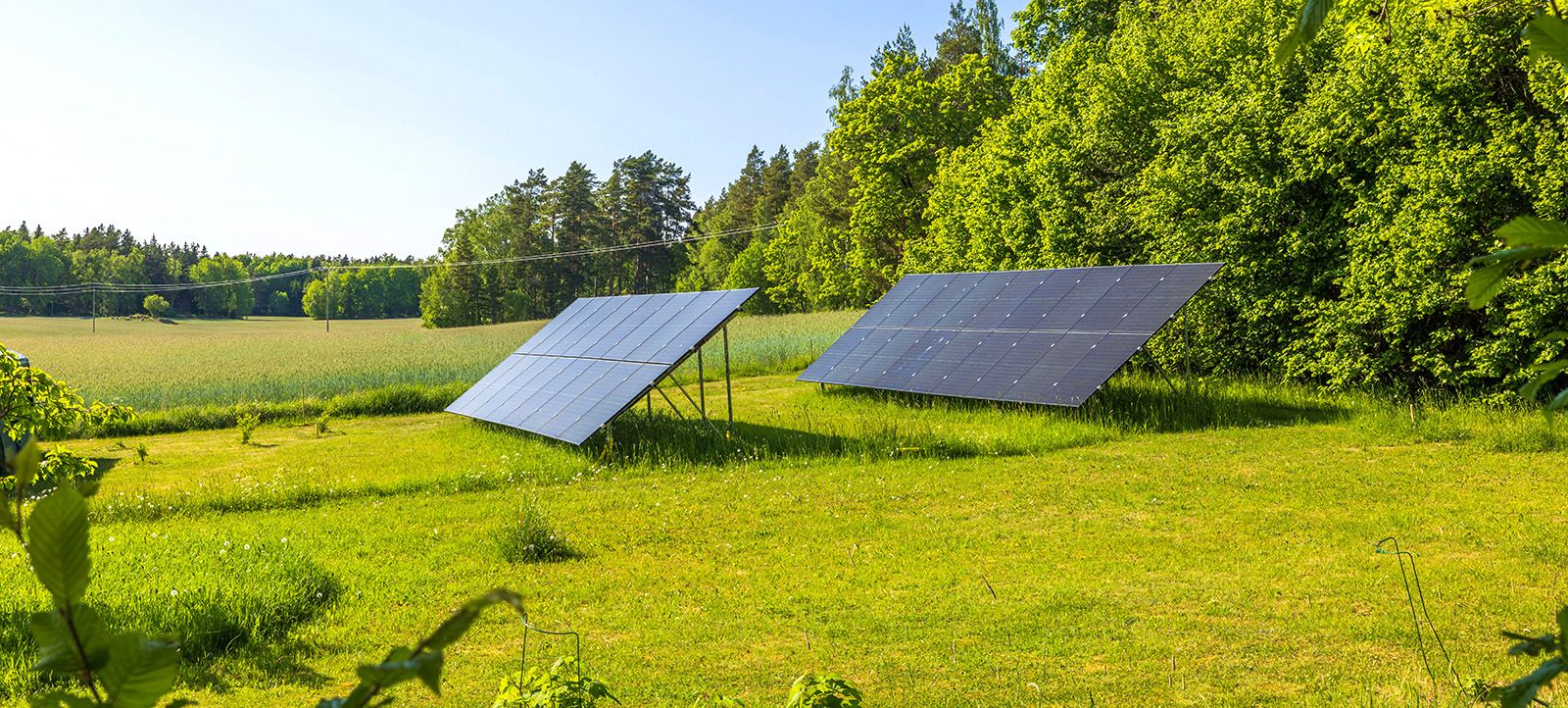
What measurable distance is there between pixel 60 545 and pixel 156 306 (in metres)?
95.9

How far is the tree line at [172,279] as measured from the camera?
81875mm

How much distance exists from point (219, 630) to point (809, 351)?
19597mm

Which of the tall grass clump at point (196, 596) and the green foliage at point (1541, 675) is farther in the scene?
the tall grass clump at point (196, 596)

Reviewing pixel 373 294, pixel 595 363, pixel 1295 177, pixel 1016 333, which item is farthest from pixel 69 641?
pixel 373 294

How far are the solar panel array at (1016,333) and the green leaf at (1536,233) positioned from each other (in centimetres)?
1259

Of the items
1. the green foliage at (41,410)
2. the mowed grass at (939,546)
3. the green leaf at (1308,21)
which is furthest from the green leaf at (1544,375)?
the green foliage at (41,410)

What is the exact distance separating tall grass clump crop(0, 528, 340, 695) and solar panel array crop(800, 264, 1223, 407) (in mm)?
9553

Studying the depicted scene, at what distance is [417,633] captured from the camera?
6.50 meters

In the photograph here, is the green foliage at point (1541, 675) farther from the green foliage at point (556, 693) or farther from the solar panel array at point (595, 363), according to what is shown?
the solar panel array at point (595, 363)

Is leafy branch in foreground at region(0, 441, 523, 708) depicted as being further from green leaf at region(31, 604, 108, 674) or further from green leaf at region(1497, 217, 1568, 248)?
green leaf at region(1497, 217, 1568, 248)

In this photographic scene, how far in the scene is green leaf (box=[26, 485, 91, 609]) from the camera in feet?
1.95

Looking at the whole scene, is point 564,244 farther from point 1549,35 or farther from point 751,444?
point 1549,35

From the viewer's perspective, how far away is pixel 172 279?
92438mm

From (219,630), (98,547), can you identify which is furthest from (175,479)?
(219,630)
